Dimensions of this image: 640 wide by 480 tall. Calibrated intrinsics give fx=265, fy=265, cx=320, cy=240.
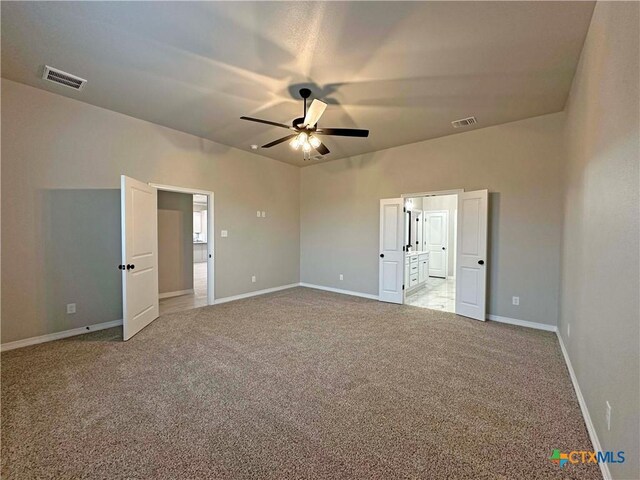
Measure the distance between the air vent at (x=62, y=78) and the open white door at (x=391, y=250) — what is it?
15.9 feet

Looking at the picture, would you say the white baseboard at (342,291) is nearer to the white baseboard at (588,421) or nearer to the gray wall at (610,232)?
the white baseboard at (588,421)

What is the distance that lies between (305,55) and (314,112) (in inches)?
20.5

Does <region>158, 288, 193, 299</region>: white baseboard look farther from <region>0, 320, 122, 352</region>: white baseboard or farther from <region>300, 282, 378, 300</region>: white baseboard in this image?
<region>300, 282, 378, 300</region>: white baseboard

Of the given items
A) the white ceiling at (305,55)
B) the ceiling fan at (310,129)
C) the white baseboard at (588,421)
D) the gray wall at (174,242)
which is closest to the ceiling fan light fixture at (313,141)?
the ceiling fan at (310,129)

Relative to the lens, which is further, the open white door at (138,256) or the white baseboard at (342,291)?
the white baseboard at (342,291)

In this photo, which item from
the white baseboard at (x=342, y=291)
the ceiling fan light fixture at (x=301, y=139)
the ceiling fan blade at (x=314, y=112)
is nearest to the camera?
the ceiling fan blade at (x=314, y=112)

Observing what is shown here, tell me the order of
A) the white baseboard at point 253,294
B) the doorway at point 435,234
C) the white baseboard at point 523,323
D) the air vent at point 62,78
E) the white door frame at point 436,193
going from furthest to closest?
the doorway at point 435,234 → the white baseboard at point 253,294 → the white door frame at point 436,193 → the white baseboard at point 523,323 → the air vent at point 62,78

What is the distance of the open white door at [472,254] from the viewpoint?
14.0ft

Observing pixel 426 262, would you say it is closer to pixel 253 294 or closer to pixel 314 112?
pixel 253 294

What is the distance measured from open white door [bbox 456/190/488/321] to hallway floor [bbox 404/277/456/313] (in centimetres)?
48

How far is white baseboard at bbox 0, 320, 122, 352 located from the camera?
10.3 feet

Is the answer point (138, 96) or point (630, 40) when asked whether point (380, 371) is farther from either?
point (138, 96)

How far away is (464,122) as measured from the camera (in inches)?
163

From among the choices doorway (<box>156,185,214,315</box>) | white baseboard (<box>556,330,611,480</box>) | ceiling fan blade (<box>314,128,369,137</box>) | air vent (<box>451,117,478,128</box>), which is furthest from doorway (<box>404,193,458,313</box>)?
doorway (<box>156,185,214,315</box>)
